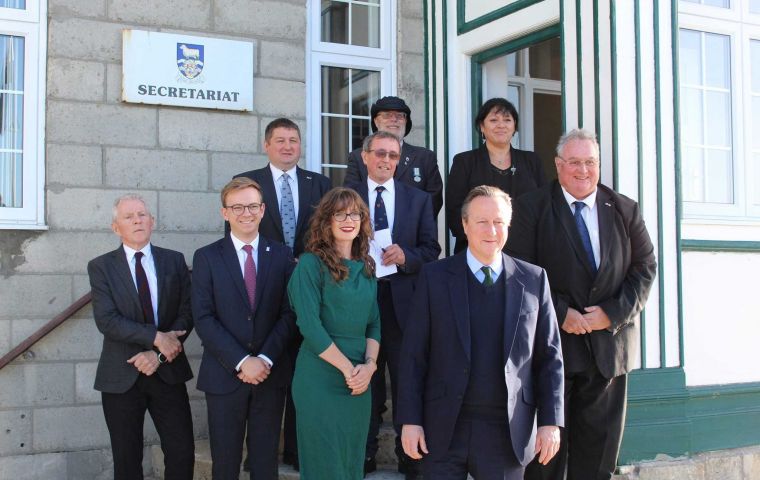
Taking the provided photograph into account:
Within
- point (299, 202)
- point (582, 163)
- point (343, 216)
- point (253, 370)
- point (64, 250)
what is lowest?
point (253, 370)

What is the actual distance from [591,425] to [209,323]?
182 centimetres

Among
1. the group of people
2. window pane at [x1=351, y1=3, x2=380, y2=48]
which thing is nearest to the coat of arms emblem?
the group of people

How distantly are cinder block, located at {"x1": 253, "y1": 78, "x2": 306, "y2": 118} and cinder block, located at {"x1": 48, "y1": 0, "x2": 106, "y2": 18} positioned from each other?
3.56 ft

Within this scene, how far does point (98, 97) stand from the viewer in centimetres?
515

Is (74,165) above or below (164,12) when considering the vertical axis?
below

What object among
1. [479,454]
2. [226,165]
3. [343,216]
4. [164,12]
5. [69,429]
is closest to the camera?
[479,454]

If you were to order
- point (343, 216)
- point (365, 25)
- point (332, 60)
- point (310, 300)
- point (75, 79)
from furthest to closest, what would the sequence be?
1. point (365, 25)
2. point (332, 60)
3. point (75, 79)
4. point (343, 216)
5. point (310, 300)

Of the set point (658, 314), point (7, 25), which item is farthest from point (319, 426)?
point (7, 25)

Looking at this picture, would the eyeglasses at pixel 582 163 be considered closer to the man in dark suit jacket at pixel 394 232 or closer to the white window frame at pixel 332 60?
the man in dark suit jacket at pixel 394 232

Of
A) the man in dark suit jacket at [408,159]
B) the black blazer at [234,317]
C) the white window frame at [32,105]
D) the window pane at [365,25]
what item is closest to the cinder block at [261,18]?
the window pane at [365,25]

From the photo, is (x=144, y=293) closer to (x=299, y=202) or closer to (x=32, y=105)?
(x=299, y=202)

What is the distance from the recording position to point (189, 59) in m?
5.35

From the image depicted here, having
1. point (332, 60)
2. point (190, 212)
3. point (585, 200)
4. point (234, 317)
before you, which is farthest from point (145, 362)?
point (332, 60)

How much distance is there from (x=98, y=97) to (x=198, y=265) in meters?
1.93
